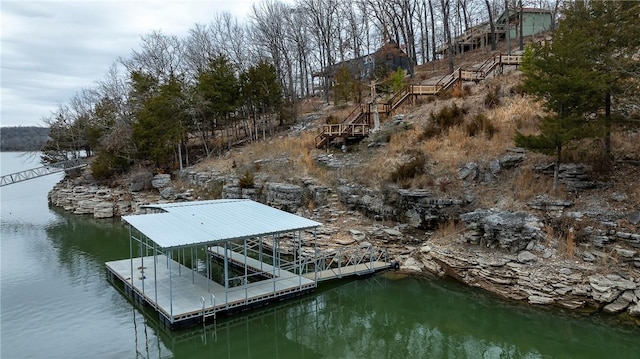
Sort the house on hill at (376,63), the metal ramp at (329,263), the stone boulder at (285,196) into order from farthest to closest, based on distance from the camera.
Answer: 1. the house on hill at (376,63)
2. the stone boulder at (285,196)
3. the metal ramp at (329,263)

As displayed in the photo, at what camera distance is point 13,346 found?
14.2 m

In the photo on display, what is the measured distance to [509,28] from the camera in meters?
45.9

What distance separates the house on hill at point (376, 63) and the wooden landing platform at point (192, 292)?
108 ft

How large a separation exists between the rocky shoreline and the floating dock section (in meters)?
2.04

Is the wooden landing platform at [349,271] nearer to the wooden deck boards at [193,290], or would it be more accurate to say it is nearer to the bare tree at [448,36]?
the wooden deck boards at [193,290]

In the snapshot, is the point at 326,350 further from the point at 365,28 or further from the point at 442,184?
the point at 365,28

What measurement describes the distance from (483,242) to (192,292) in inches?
484

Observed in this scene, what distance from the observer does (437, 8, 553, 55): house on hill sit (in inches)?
1950

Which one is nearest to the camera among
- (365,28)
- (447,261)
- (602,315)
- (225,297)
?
(602,315)

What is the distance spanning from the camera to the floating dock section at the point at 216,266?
15625mm

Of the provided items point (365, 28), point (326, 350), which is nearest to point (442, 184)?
point (326, 350)

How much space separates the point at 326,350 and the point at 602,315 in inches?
377

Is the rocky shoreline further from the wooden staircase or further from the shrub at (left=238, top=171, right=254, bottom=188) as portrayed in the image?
the wooden staircase

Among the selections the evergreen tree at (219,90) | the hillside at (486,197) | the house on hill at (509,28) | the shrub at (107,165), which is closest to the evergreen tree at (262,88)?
the evergreen tree at (219,90)
